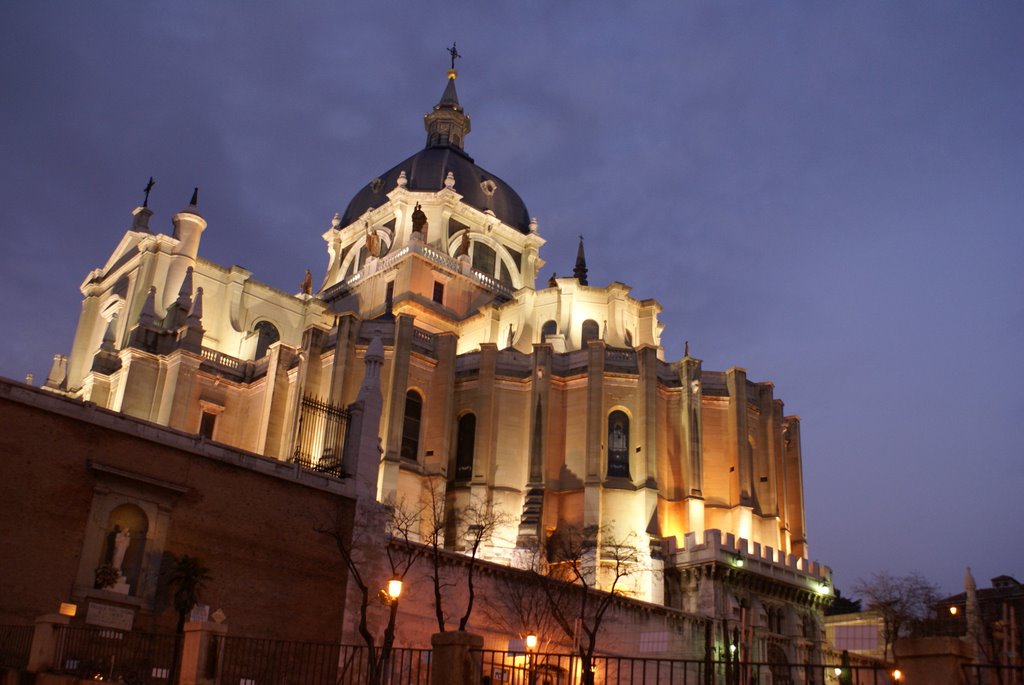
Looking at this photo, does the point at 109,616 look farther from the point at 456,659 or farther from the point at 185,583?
the point at 456,659

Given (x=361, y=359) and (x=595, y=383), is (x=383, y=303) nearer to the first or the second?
(x=361, y=359)

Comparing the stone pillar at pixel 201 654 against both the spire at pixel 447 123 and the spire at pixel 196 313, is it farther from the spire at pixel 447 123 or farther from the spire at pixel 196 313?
the spire at pixel 447 123

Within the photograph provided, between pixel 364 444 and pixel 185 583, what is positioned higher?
pixel 364 444

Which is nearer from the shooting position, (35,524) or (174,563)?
(35,524)

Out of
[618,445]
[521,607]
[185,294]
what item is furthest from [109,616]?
[618,445]

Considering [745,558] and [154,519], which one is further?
[745,558]

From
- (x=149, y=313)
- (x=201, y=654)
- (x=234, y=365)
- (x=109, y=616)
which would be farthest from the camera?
Result: (x=234, y=365)

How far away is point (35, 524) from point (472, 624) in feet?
47.9

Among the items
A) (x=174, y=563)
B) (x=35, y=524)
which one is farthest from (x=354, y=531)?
(x=35, y=524)

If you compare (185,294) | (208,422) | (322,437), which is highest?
(185,294)

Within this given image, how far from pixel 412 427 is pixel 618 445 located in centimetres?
1004

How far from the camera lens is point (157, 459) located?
26.1m

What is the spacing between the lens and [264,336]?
187 feet

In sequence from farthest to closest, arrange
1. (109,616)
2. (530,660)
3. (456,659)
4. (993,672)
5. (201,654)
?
(109,616) → (201,654) → (530,660) → (993,672) → (456,659)
